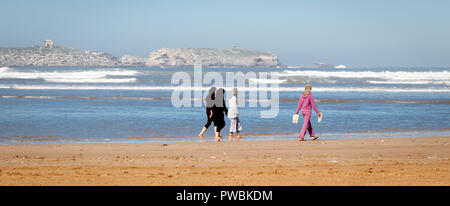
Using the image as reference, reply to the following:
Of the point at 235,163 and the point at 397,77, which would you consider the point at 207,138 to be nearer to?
the point at 235,163

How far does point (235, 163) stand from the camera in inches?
350

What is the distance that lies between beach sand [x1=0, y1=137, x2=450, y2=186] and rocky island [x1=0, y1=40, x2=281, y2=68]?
14258 centimetres

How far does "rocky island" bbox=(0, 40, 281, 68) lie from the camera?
148625 millimetres

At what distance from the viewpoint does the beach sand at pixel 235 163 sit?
23.7 feet

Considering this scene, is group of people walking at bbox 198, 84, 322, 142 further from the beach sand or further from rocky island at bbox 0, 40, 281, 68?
rocky island at bbox 0, 40, 281, 68

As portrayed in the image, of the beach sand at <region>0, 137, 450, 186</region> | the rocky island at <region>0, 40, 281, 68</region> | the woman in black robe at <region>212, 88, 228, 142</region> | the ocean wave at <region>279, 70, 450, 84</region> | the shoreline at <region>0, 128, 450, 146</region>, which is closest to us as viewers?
the beach sand at <region>0, 137, 450, 186</region>

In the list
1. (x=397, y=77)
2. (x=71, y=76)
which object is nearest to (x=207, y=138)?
(x=71, y=76)

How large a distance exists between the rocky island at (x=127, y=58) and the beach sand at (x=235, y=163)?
143 metres

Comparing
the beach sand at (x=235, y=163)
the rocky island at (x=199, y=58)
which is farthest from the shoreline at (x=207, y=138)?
the rocky island at (x=199, y=58)

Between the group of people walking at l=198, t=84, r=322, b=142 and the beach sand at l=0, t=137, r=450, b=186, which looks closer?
the beach sand at l=0, t=137, r=450, b=186

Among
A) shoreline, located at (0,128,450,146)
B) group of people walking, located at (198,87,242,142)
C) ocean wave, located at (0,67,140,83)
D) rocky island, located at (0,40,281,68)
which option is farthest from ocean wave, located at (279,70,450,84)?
rocky island, located at (0,40,281,68)

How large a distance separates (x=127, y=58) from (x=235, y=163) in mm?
182822
